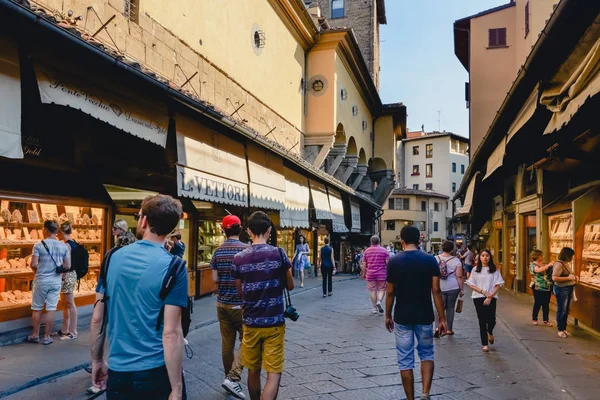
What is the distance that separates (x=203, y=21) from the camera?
1188cm

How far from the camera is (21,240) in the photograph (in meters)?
8.19

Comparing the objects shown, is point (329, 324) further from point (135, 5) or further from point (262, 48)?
point (262, 48)

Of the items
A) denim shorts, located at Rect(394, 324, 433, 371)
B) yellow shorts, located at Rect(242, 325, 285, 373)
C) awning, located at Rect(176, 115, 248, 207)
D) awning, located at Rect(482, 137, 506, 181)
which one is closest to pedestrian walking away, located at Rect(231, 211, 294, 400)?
yellow shorts, located at Rect(242, 325, 285, 373)

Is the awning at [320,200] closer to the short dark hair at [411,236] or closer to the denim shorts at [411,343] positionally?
the short dark hair at [411,236]

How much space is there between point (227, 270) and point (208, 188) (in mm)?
4404

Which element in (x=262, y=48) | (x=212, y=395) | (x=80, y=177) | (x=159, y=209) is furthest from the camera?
(x=262, y=48)

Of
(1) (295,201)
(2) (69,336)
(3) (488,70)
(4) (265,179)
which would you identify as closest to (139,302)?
(2) (69,336)

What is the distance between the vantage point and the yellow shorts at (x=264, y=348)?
4.21 m

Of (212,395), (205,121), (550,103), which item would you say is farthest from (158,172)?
(550,103)

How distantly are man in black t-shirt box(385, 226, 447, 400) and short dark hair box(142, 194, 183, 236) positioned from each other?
2839mm

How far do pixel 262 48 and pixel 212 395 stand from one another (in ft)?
42.5

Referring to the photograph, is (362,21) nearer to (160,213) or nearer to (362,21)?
(362,21)

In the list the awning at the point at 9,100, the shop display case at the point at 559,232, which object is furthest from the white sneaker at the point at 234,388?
the shop display case at the point at 559,232

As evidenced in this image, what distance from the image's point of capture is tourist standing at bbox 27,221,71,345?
7.28m
